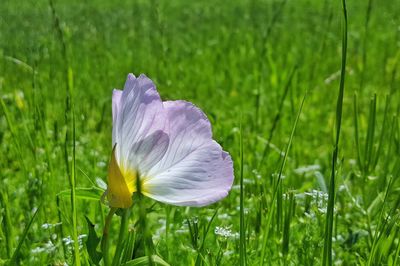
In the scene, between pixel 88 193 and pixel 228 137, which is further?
pixel 228 137

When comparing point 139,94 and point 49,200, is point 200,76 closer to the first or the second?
point 49,200

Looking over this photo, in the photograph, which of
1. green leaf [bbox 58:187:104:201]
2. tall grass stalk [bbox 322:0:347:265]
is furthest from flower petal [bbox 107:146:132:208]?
tall grass stalk [bbox 322:0:347:265]

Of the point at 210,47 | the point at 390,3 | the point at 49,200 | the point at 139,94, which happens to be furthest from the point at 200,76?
the point at 390,3

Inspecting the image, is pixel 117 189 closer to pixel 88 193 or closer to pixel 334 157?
pixel 88 193

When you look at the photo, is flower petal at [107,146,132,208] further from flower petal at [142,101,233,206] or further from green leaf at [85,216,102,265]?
green leaf at [85,216,102,265]

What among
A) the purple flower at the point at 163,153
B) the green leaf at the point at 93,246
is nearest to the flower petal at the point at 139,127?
the purple flower at the point at 163,153

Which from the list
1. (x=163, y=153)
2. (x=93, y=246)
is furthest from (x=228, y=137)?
(x=163, y=153)
